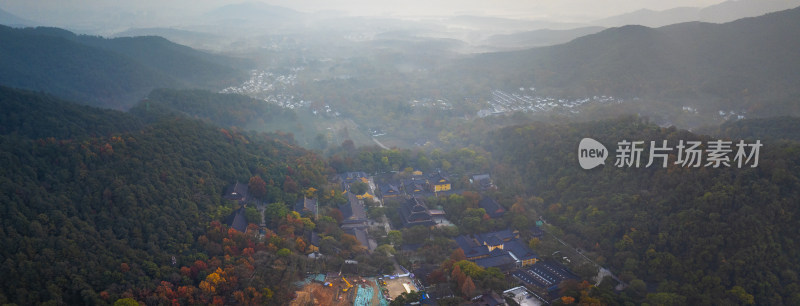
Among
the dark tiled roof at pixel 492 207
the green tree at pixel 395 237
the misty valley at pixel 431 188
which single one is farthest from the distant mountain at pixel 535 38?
the green tree at pixel 395 237

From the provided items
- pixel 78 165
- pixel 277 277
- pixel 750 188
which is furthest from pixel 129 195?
pixel 750 188

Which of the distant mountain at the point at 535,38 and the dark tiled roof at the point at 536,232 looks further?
the distant mountain at the point at 535,38

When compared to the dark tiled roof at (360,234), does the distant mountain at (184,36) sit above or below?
above

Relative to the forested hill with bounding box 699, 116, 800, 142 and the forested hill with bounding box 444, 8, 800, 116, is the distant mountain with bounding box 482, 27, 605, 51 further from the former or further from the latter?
the forested hill with bounding box 699, 116, 800, 142

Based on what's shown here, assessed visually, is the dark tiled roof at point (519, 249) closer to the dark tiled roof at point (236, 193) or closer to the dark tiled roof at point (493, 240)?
the dark tiled roof at point (493, 240)

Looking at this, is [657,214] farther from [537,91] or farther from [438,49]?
[438,49]

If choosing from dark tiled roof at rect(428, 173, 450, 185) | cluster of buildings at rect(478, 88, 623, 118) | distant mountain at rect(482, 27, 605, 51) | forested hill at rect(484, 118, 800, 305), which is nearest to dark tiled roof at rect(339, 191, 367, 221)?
dark tiled roof at rect(428, 173, 450, 185)
